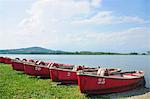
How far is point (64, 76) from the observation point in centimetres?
1814

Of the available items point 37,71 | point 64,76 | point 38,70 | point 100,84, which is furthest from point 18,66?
point 100,84

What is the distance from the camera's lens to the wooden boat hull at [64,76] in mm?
17927

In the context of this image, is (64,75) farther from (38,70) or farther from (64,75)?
(38,70)

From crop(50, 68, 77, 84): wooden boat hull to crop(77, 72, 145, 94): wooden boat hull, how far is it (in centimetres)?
324

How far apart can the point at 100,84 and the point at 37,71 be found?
8.50 metres

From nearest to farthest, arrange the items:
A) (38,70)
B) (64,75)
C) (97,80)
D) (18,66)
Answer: (97,80), (64,75), (38,70), (18,66)

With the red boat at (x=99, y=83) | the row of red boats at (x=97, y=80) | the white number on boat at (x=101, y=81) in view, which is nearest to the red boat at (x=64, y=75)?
the row of red boats at (x=97, y=80)

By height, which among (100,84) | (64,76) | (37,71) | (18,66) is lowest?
(100,84)

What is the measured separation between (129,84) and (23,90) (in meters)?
5.82

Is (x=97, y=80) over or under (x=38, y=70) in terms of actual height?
under

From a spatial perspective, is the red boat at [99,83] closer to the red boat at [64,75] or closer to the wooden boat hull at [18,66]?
the red boat at [64,75]

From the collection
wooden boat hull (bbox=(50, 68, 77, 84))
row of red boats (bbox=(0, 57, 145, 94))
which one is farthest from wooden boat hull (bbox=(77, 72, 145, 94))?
wooden boat hull (bbox=(50, 68, 77, 84))

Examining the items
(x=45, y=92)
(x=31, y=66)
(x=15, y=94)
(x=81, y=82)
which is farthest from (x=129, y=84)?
(x=31, y=66)

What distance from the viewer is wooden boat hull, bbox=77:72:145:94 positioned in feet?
46.1
